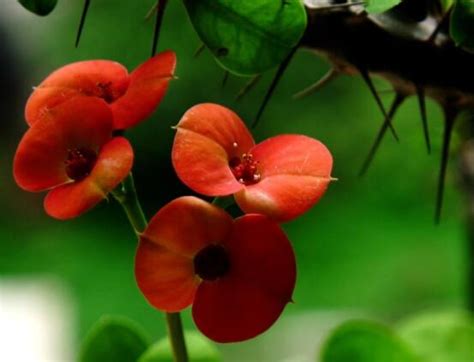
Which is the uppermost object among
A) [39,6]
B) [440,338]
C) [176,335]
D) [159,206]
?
[39,6]

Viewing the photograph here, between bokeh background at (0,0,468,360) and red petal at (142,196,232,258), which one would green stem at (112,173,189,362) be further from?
bokeh background at (0,0,468,360)

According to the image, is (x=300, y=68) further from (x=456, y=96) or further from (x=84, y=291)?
(x=456, y=96)

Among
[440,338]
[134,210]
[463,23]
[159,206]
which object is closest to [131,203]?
[134,210]

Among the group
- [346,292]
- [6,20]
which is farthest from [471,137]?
[6,20]

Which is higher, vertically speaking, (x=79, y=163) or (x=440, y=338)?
(x=79, y=163)

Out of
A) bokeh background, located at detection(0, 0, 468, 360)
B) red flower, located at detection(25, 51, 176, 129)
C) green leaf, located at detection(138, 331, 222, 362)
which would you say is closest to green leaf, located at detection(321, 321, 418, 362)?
green leaf, located at detection(138, 331, 222, 362)

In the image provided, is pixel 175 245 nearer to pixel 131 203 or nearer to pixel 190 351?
pixel 131 203

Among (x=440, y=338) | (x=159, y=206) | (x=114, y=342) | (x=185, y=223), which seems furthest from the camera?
(x=159, y=206)

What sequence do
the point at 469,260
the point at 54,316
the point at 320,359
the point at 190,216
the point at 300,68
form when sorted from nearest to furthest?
the point at 190,216, the point at 320,359, the point at 469,260, the point at 54,316, the point at 300,68
